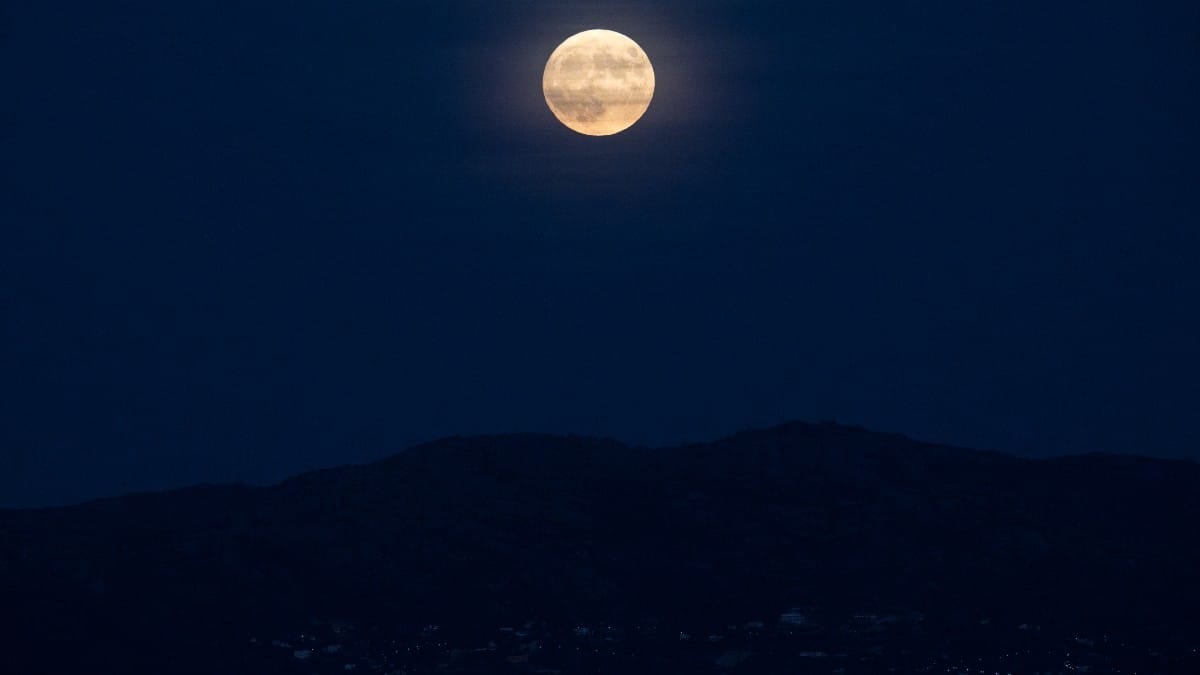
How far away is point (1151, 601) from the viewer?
155 meters

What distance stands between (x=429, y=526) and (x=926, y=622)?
51728 mm

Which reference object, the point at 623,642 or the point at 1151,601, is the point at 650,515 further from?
the point at 1151,601

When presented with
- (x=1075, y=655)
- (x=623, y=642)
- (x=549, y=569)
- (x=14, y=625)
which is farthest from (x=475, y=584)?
(x=1075, y=655)

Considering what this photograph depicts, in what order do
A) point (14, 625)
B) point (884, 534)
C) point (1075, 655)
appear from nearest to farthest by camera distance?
point (14, 625), point (1075, 655), point (884, 534)

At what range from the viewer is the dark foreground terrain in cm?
13062

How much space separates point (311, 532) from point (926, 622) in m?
60.8

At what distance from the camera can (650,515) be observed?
573ft

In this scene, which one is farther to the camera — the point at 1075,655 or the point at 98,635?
the point at 1075,655

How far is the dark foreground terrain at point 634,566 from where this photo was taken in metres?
131

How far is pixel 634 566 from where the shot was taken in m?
167

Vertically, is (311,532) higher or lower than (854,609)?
higher

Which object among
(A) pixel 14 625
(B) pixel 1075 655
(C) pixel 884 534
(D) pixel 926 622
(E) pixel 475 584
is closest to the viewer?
(A) pixel 14 625

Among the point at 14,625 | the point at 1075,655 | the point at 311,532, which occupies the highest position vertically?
the point at 311,532

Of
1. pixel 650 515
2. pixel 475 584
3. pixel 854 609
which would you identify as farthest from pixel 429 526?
pixel 854 609
